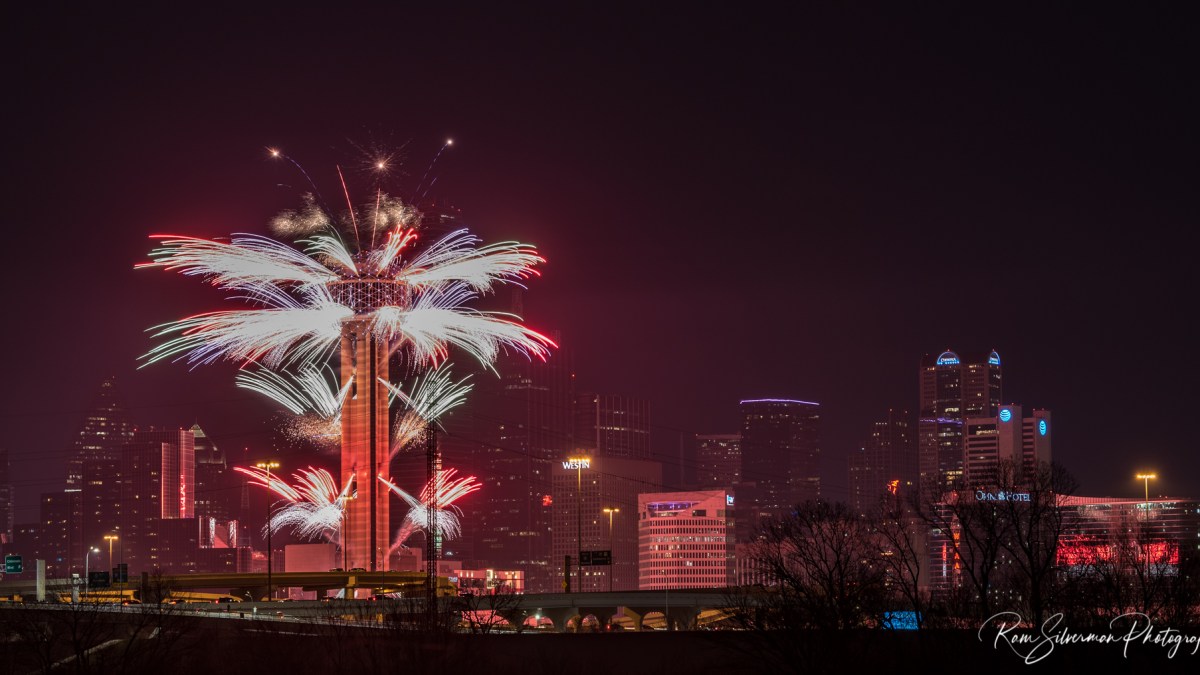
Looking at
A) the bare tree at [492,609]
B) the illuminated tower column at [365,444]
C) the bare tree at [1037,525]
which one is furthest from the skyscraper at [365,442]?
the bare tree at [1037,525]

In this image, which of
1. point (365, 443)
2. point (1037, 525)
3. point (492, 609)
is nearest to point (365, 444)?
point (365, 443)

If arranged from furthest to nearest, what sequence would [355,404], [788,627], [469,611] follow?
[355,404], [469,611], [788,627]

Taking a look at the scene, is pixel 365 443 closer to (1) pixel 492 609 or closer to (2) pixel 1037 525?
(1) pixel 492 609

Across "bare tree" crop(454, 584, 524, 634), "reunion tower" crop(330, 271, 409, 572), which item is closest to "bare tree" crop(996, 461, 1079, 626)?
"bare tree" crop(454, 584, 524, 634)

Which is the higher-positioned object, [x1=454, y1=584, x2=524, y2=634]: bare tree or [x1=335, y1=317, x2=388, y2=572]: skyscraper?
[x1=335, y1=317, x2=388, y2=572]: skyscraper

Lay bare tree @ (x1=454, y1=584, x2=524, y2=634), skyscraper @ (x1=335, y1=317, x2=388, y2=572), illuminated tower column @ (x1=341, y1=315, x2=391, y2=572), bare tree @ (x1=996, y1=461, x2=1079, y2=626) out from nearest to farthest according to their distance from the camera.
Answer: bare tree @ (x1=996, y1=461, x2=1079, y2=626)
bare tree @ (x1=454, y1=584, x2=524, y2=634)
skyscraper @ (x1=335, y1=317, x2=388, y2=572)
illuminated tower column @ (x1=341, y1=315, x2=391, y2=572)

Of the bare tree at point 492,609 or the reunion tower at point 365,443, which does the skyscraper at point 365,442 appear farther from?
the bare tree at point 492,609

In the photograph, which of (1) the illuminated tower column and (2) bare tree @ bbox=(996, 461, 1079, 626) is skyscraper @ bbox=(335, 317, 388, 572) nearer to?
(1) the illuminated tower column

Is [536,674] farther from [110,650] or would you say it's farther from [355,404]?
[355,404]

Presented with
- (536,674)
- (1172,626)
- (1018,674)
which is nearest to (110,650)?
(536,674)
